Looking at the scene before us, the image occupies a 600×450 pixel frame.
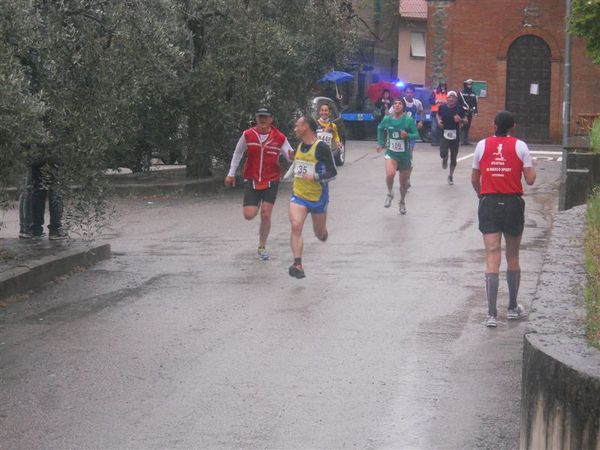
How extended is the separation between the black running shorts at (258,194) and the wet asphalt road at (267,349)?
69 cm

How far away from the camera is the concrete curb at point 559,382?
205 inches

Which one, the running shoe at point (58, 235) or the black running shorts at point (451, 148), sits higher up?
the black running shorts at point (451, 148)

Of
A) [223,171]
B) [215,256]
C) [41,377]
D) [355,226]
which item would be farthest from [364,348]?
[223,171]

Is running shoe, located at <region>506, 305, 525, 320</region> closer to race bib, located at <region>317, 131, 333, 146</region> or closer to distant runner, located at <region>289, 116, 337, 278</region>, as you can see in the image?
distant runner, located at <region>289, 116, 337, 278</region>

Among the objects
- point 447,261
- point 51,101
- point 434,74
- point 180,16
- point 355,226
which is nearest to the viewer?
point 51,101

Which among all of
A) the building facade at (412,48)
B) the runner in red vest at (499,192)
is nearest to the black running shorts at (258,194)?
the runner in red vest at (499,192)

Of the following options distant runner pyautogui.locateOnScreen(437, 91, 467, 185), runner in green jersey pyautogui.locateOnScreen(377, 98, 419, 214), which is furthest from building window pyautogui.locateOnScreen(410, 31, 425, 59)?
runner in green jersey pyautogui.locateOnScreen(377, 98, 419, 214)

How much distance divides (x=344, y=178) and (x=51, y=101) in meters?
14.0

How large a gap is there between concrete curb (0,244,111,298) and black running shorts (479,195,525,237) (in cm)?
466

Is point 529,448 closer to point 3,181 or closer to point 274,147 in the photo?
point 3,181

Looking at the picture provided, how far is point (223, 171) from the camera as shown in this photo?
81.2 ft

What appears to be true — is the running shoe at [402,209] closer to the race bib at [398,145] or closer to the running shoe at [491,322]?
the race bib at [398,145]

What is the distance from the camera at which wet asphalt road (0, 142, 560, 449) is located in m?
7.16

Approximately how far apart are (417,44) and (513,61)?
14.1m
